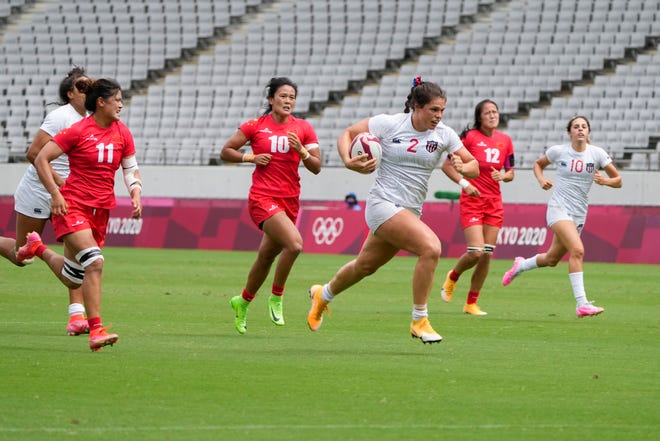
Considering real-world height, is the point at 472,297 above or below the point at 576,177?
below

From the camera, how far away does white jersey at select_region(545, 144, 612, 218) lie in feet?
51.9

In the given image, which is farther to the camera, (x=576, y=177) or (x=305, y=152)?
(x=576, y=177)

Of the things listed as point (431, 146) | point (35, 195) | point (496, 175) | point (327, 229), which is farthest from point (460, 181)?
point (327, 229)

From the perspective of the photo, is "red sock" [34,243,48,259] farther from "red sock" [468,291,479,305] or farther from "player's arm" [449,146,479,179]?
"red sock" [468,291,479,305]

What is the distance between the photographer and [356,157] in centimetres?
1065

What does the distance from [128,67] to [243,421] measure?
3743 centimetres

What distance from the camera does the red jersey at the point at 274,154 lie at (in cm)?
1280

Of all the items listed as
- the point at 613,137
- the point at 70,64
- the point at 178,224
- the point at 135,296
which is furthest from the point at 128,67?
the point at 135,296

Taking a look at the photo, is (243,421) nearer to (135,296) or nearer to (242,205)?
(135,296)

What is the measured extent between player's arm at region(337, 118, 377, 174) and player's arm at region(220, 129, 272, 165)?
5.34 feet

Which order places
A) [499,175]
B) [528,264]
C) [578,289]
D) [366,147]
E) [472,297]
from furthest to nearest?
[528,264] → [499,175] → [472,297] → [578,289] → [366,147]

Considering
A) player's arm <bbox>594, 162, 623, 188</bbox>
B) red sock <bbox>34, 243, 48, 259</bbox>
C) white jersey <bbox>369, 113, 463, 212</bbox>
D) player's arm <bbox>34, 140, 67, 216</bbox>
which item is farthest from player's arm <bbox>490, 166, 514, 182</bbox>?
player's arm <bbox>34, 140, 67, 216</bbox>

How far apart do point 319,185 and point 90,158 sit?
25.8 metres

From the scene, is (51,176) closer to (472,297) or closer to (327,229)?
(472,297)
